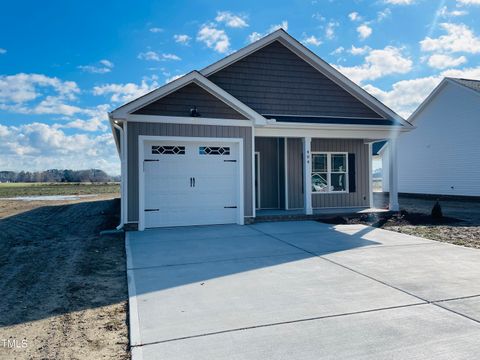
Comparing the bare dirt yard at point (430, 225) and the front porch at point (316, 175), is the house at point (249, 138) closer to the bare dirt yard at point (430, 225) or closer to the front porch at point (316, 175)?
the front porch at point (316, 175)

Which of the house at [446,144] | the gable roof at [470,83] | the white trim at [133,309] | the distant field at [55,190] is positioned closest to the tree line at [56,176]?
the distant field at [55,190]

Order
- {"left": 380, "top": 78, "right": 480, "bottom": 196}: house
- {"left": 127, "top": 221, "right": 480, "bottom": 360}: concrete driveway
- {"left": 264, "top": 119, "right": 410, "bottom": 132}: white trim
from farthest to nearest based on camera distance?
{"left": 380, "top": 78, "right": 480, "bottom": 196}: house < {"left": 264, "top": 119, "right": 410, "bottom": 132}: white trim < {"left": 127, "top": 221, "right": 480, "bottom": 360}: concrete driveway

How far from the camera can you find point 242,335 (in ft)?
10.7

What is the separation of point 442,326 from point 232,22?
30.4 feet

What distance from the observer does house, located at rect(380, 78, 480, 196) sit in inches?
707

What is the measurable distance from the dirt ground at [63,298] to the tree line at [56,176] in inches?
2736

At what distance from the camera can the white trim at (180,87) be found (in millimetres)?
9102

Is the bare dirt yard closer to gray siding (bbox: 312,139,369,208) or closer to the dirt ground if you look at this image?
gray siding (bbox: 312,139,369,208)

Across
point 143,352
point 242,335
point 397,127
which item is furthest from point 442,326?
point 397,127

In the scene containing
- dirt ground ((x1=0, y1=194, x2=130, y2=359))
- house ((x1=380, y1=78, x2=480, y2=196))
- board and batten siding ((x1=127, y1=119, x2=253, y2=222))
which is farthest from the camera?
house ((x1=380, y1=78, x2=480, y2=196))

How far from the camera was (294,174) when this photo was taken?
43.0 ft

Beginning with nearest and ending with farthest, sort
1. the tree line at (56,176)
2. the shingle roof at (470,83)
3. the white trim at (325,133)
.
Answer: the white trim at (325,133) < the shingle roof at (470,83) < the tree line at (56,176)

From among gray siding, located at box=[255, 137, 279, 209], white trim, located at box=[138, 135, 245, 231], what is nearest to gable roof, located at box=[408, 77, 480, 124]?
gray siding, located at box=[255, 137, 279, 209]

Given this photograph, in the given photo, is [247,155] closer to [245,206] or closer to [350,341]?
[245,206]
